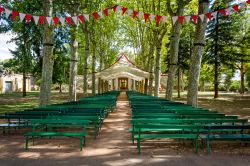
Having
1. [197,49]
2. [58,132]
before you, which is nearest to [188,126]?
[58,132]

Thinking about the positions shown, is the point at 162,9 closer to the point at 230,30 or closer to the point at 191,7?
the point at 191,7

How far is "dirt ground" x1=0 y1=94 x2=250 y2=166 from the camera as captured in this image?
595 cm

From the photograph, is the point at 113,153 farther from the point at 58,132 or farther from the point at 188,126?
the point at 188,126

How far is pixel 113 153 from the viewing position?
6.73m

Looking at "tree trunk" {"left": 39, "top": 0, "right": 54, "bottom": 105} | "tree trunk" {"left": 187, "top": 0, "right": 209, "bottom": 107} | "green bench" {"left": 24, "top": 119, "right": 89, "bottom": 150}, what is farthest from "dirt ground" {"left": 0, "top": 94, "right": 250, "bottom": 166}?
"tree trunk" {"left": 39, "top": 0, "right": 54, "bottom": 105}

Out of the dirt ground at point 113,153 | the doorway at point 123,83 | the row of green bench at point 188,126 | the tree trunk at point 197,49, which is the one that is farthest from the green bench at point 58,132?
the doorway at point 123,83

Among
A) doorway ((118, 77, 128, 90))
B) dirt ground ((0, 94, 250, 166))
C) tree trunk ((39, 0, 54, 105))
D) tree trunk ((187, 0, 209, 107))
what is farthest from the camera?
doorway ((118, 77, 128, 90))

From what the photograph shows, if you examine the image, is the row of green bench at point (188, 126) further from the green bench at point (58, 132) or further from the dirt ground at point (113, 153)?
the green bench at point (58, 132)

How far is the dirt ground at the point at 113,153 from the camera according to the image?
19.5 feet

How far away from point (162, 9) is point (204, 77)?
48011 mm

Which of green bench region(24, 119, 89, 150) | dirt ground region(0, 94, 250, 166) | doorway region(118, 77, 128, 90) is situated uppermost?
doorway region(118, 77, 128, 90)

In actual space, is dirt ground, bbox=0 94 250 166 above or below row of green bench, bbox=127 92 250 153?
below

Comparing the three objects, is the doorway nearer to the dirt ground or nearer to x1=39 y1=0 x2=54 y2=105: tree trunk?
x1=39 y1=0 x2=54 y2=105: tree trunk

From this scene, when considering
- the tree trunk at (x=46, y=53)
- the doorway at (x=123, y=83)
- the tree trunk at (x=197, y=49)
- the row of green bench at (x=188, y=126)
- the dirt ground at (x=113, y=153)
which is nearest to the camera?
the dirt ground at (x=113, y=153)
